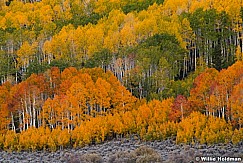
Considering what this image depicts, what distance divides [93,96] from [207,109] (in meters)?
14.0

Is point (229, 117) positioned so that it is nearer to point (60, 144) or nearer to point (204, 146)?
point (204, 146)

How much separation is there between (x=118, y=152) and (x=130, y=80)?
21.7m

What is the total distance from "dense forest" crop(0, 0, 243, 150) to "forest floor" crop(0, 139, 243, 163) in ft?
4.49

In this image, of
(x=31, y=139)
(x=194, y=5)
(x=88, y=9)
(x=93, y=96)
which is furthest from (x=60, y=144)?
(x=88, y=9)

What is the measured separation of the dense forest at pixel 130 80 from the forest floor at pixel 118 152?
1369 mm

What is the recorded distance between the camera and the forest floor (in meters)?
40.5

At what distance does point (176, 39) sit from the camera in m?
70.8

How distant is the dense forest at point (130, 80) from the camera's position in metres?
52.8
